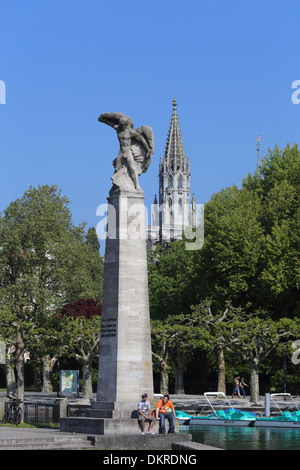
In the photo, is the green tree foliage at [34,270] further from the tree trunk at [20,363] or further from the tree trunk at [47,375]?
the tree trunk at [47,375]

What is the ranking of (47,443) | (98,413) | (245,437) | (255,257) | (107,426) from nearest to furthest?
1. (47,443)
2. (107,426)
3. (98,413)
4. (245,437)
5. (255,257)

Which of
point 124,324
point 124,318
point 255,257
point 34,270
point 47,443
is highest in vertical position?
point 255,257

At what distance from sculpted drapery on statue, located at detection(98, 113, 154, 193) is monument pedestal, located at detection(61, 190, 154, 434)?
0.61 metres

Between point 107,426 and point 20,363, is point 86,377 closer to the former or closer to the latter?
point 20,363

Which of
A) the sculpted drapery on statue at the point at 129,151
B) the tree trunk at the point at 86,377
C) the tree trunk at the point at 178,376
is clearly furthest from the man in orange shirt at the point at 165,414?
the tree trunk at the point at 178,376

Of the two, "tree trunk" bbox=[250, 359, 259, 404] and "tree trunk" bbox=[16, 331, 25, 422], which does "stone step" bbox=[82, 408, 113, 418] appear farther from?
"tree trunk" bbox=[16, 331, 25, 422]

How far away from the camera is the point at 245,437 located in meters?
33.8

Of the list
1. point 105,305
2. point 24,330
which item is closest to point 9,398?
point 105,305

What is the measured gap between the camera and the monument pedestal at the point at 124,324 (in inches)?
1070

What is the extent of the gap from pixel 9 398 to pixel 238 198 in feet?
102

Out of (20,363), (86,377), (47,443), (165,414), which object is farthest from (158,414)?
(86,377)

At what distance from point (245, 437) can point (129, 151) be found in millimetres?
13010

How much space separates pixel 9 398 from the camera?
35188 millimetres

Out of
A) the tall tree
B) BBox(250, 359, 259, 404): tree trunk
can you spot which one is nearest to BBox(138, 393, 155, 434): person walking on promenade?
BBox(250, 359, 259, 404): tree trunk
